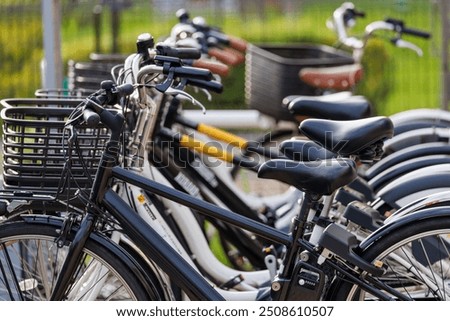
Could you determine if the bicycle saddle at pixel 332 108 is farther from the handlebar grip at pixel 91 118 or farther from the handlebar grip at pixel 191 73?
the handlebar grip at pixel 91 118

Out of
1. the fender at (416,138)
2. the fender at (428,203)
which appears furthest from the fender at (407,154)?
the fender at (428,203)

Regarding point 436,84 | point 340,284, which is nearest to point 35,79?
point 436,84

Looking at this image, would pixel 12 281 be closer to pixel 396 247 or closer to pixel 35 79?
pixel 396 247

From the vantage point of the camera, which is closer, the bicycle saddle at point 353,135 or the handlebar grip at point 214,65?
the bicycle saddle at point 353,135

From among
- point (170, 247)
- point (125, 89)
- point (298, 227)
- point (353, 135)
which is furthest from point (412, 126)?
point (125, 89)

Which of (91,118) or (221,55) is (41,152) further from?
(221,55)

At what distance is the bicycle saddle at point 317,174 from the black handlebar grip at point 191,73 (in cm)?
43

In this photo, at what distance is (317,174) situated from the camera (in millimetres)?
3111

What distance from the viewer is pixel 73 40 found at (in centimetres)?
1069

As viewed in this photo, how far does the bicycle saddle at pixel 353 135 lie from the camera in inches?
128

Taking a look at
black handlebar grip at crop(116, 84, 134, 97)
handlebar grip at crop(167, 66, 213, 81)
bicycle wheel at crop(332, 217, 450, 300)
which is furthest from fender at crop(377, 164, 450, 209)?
black handlebar grip at crop(116, 84, 134, 97)

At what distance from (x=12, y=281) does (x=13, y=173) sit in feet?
1.35

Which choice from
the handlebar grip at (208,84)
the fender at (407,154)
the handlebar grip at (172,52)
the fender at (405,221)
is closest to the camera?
the fender at (405,221)

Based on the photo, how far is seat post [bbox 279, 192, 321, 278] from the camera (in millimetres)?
3186
